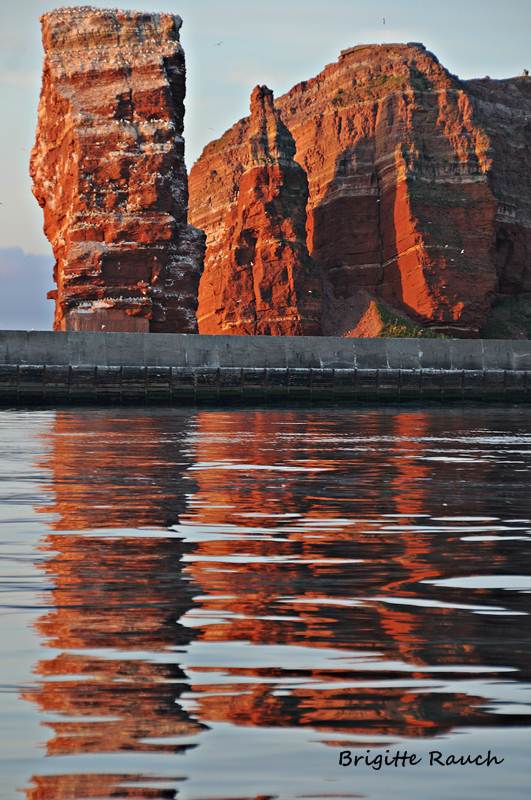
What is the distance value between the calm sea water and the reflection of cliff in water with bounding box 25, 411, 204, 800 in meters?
0.01

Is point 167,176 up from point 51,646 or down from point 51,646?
up

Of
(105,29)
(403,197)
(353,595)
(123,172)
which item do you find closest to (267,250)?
(403,197)

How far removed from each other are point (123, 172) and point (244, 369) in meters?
22.6

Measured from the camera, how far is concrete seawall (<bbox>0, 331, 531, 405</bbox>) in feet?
130

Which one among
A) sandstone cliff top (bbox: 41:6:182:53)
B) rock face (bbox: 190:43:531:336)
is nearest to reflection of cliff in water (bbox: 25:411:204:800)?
sandstone cliff top (bbox: 41:6:182:53)

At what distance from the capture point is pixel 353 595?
5078 millimetres

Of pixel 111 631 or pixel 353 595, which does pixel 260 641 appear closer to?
pixel 111 631

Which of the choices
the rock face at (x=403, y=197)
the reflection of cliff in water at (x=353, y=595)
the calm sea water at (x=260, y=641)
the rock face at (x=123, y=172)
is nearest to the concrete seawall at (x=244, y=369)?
the rock face at (x=123, y=172)

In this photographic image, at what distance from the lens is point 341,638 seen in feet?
13.8

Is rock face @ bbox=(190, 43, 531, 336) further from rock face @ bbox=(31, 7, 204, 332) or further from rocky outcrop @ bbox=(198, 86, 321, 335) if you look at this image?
rock face @ bbox=(31, 7, 204, 332)

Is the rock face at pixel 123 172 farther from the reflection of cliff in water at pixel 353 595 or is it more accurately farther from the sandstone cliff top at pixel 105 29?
→ the reflection of cliff in water at pixel 353 595

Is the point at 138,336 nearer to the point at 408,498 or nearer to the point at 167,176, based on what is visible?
the point at 167,176

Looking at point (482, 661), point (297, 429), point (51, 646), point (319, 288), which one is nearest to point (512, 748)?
point (482, 661)

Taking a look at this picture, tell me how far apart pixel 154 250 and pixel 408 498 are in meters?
51.5
